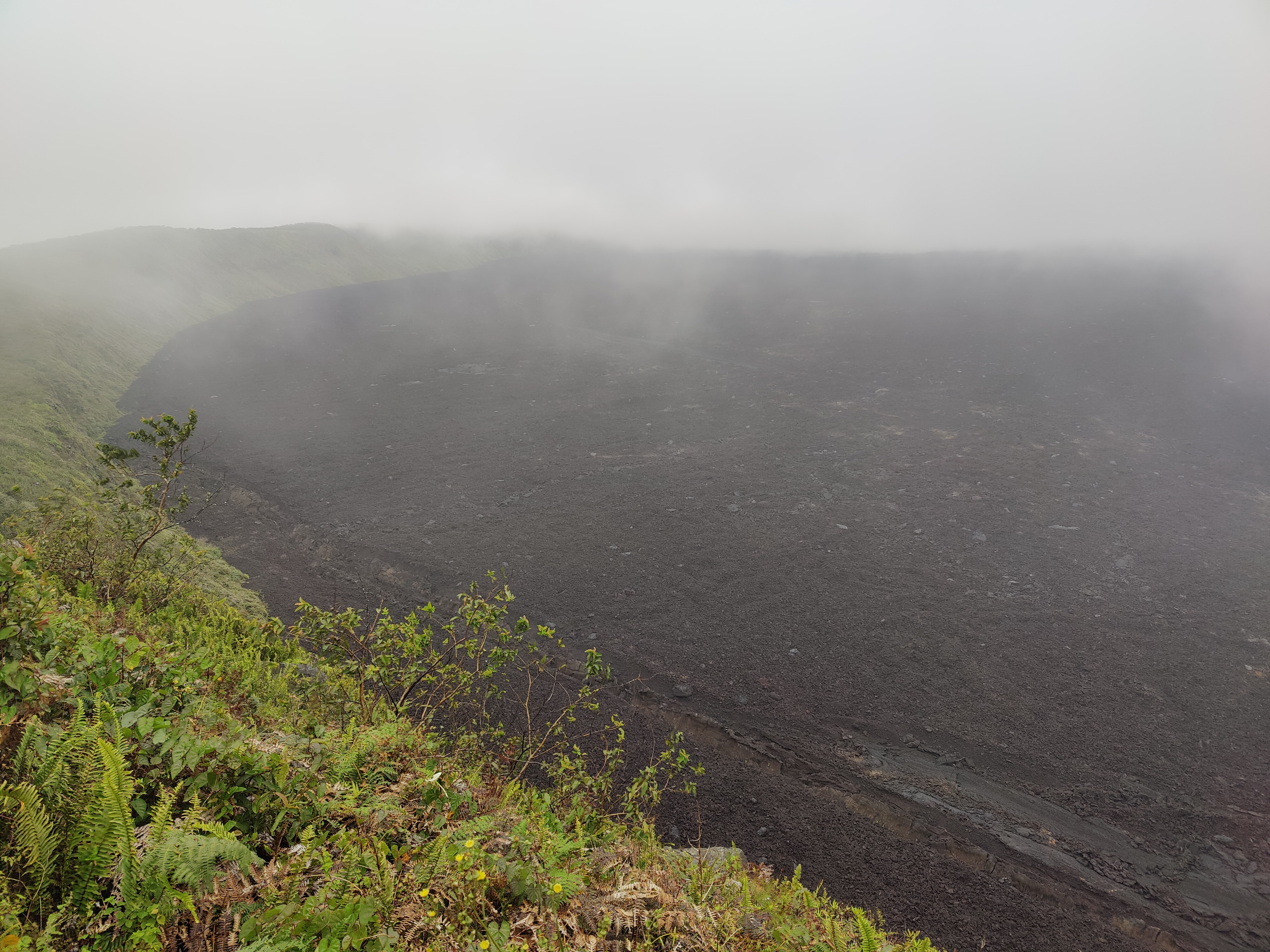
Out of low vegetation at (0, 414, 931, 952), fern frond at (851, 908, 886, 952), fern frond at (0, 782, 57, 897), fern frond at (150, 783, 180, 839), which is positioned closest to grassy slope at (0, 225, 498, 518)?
low vegetation at (0, 414, 931, 952)

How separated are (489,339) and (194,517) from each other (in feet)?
48.6

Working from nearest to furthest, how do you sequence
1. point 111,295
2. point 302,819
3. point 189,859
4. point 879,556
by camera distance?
point 189,859, point 302,819, point 879,556, point 111,295

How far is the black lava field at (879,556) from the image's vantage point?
5.41m

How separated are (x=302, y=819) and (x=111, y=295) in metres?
28.4

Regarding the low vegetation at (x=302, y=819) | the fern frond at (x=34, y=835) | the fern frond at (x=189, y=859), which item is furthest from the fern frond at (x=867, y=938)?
the fern frond at (x=34, y=835)

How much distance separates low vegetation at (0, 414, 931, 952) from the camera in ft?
6.51

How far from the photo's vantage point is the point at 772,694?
Result: 277 inches

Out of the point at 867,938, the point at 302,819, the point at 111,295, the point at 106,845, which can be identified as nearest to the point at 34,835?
the point at 106,845

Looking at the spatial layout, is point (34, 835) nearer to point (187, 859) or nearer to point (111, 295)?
point (187, 859)

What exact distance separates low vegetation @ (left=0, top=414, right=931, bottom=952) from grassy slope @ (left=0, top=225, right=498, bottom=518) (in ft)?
21.8

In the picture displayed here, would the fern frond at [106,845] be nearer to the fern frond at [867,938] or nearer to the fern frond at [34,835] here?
the fern frond at [34,835]

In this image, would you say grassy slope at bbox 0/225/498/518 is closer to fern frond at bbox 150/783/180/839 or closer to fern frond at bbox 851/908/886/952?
fern frond at bbox 150/783/180/839

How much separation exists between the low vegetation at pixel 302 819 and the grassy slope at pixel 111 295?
665 centimetres

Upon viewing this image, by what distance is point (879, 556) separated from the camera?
9773mm
